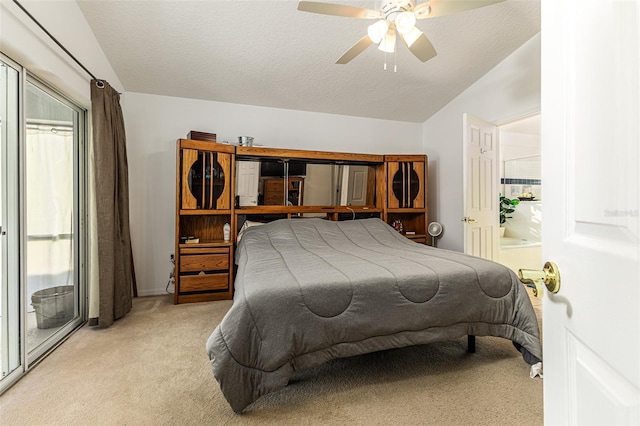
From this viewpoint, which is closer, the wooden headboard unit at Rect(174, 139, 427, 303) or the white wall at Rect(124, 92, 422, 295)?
the wooden headboard unit at Rect(174, 139, 427, 303)

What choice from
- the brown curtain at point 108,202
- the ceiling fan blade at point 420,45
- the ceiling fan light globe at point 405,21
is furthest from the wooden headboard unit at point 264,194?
the ceiling fan light globe at point 405,21

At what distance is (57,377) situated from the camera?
6.02ft

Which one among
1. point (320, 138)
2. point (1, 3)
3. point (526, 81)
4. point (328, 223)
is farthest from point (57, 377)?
point (526, 81)

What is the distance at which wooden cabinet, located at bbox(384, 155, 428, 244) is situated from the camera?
4.09m

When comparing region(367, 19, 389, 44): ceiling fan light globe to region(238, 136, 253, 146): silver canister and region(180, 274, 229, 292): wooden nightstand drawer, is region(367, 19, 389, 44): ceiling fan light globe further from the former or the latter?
region(180, 274, 229, 292): wooden nightstand drawer

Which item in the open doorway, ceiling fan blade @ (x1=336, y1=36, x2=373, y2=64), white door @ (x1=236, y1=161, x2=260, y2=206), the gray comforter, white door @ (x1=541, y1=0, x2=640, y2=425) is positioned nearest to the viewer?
white door @ (x1=541, y1=0, x2=640, y2=425)

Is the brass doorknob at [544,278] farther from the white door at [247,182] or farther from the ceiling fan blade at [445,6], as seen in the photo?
the white door at [247,182]

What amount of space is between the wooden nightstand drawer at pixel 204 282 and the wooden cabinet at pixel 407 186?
88.0 inches

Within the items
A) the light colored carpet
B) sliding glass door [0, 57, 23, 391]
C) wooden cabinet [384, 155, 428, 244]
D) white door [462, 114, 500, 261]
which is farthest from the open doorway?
sliding glass door [0, 57, 23, 391]

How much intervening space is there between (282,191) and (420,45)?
7.42 ft

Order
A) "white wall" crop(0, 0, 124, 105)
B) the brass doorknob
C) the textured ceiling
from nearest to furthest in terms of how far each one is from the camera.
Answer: the brass doorknob → "white wall" crop(0, 0, 124, 105) → the textured ceiling

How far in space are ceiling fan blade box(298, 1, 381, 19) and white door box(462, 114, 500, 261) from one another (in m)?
1.79

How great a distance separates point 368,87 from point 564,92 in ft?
11.0

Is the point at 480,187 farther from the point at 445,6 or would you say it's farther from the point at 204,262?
the point at 204,262
